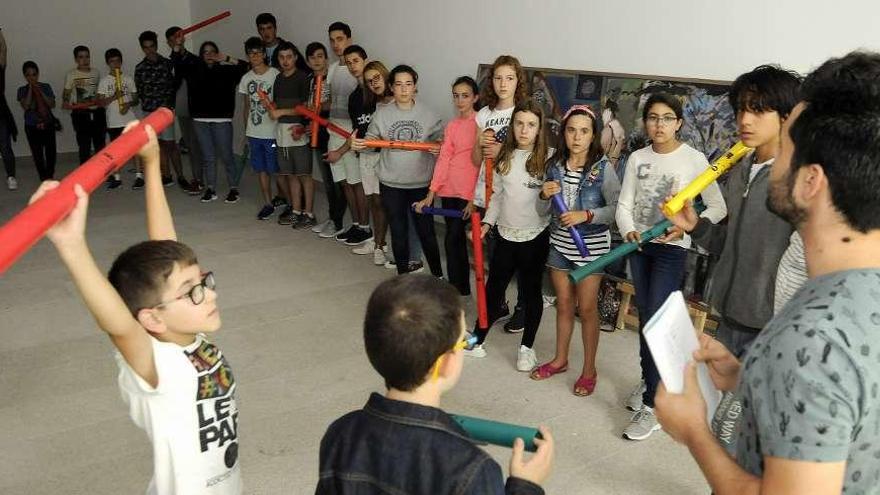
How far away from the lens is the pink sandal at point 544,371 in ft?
10.3

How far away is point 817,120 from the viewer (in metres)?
0.92

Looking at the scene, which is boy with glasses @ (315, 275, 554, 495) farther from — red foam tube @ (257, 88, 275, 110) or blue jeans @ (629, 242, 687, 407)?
red foam tube @ (257, 88, 275, 110)

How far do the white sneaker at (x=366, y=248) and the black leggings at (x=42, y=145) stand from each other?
152 inches

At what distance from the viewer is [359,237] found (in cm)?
511

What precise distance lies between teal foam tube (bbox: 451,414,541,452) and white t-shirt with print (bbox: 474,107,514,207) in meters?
2.42

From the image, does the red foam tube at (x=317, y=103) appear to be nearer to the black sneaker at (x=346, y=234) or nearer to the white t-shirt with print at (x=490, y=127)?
the black sneaker at (x=346, y=234)

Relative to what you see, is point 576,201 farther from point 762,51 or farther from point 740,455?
point 740,455

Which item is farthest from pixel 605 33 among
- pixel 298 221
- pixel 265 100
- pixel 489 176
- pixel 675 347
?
pixel 675 347

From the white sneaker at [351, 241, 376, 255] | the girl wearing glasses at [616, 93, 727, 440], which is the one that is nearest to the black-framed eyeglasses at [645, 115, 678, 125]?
the girl wearing glasses at [616, 93, 727, 440]

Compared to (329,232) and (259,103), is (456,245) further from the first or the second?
(259,103)

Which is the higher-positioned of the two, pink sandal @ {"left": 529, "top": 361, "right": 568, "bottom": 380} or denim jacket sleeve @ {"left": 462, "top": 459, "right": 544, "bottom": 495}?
denim jacket sleeve @ {"left": 462, "top": 459, "right": 544, "bottom": 495}

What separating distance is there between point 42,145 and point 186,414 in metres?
6.53

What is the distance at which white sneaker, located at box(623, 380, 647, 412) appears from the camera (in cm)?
286

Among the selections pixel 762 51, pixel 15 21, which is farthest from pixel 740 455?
pixel 15 21
